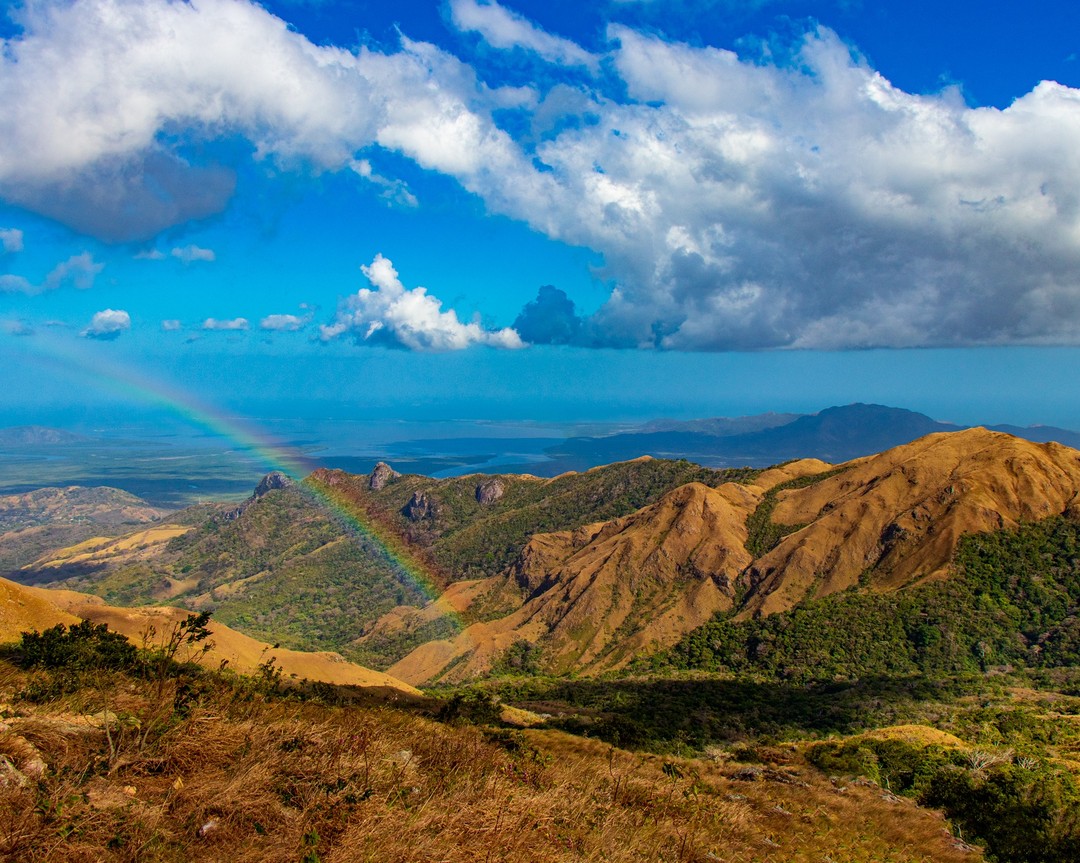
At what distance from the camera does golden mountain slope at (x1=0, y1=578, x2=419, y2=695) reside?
107 feet

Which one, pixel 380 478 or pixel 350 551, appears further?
pixel 380 478

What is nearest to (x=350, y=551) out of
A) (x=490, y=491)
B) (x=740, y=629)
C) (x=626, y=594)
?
(x=490, y=491)

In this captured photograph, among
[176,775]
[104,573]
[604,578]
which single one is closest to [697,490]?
[604,578]

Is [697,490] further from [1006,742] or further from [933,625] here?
[1006,742]

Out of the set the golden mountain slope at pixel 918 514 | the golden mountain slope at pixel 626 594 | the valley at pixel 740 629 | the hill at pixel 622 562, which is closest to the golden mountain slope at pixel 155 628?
the valley at pixel 740 629

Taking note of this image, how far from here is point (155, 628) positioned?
40469 millimetres

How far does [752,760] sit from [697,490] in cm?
7474

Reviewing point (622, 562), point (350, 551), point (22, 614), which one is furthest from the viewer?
point (350, 551)

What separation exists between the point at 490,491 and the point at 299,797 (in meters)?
164

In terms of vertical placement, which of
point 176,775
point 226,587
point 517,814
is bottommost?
point 226,587

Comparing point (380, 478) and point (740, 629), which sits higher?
point (380, 478)

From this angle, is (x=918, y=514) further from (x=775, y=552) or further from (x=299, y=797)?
(x=299, y=797)

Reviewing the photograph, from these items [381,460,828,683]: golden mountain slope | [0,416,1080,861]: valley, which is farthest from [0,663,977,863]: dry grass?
[381,460,828,683]: golden mountain slope

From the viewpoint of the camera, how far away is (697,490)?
102875 millimetres
